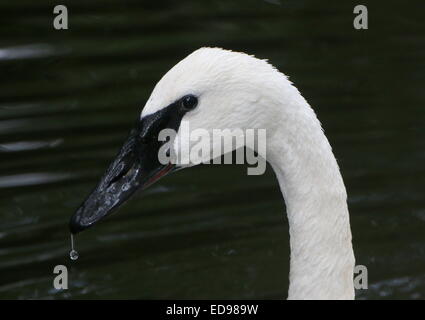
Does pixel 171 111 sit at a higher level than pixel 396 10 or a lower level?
lower

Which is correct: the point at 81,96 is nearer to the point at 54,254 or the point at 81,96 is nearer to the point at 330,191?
the point at 54,254

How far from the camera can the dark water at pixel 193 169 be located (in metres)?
6.90

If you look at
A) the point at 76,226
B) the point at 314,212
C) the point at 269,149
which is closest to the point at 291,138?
the point at 269,149

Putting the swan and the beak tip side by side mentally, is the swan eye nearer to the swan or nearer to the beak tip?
the swan

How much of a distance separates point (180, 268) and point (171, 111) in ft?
8.06

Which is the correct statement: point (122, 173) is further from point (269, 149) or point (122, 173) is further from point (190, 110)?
point (269, 149)

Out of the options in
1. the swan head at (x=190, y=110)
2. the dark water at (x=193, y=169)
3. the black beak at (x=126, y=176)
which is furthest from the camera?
the dark water at (x=193, y=169)

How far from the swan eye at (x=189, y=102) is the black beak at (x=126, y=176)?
216 millimetres

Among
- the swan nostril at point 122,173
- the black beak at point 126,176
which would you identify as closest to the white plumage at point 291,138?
the black beak at point 126,176

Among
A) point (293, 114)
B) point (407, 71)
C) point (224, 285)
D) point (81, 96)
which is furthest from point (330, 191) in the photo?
point (407, 71)

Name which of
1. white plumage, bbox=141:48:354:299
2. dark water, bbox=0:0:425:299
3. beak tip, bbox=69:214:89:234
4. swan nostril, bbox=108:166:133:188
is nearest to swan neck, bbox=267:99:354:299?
white plumage, bbox=141:48:354:299

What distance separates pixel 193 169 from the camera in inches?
297

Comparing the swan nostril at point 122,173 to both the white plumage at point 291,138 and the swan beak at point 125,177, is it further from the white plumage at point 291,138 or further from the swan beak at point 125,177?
the white plumage at point 291,138
